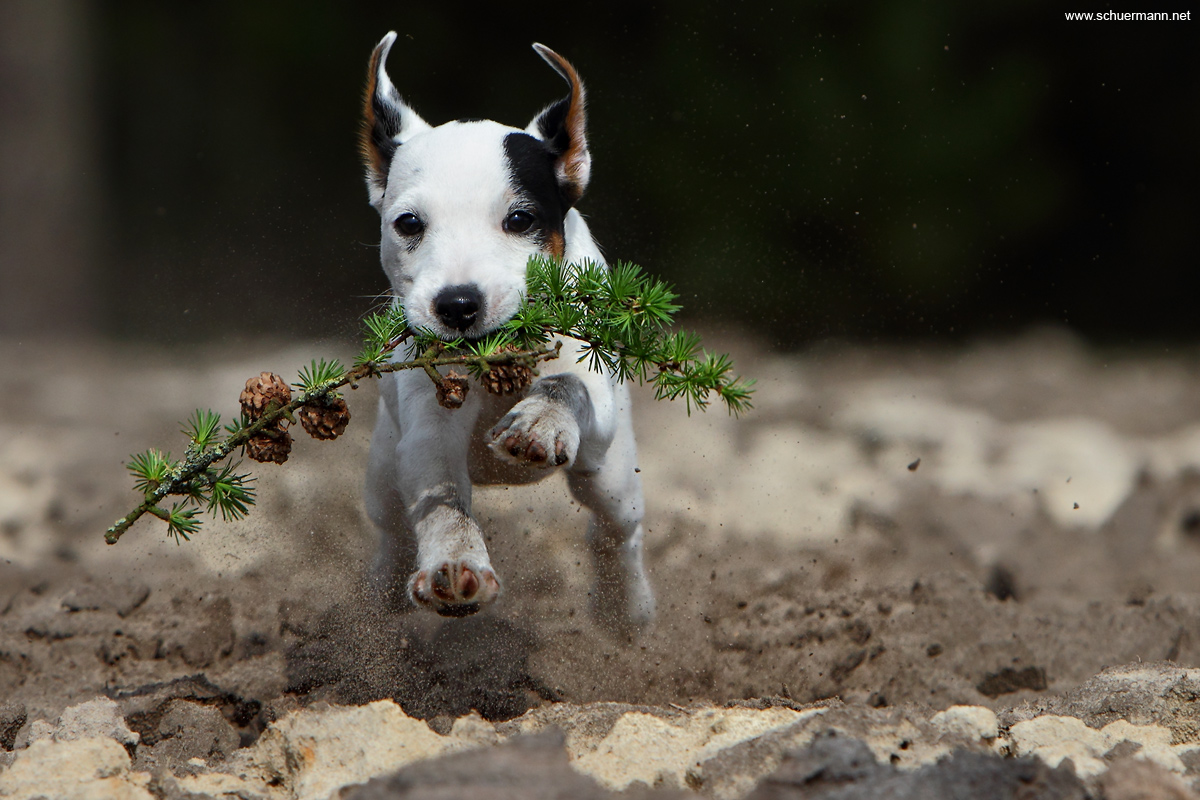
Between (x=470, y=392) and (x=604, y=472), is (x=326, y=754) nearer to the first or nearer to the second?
(x=470, y=392)

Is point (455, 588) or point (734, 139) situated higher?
point (734, 139)

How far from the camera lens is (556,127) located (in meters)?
3.26

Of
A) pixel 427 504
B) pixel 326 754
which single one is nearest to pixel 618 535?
pixel 427 504

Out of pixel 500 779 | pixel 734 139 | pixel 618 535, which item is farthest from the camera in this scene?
pixel 734 139

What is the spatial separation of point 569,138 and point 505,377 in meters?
1.05

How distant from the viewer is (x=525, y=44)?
6.52 m

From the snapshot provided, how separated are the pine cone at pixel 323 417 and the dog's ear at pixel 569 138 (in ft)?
3.70

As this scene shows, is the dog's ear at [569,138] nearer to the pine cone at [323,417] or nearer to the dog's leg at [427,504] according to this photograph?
the dog's leg at [427,504]

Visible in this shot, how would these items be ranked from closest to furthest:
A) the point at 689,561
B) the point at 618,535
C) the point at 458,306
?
the point at 458,306 < the point at 618,535 < the point at 689,561

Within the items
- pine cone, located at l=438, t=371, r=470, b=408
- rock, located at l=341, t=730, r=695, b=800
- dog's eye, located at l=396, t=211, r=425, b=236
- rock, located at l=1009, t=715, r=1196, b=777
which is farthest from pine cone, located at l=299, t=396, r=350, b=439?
rock, located at l=1009, t=715, r=1196, b=777

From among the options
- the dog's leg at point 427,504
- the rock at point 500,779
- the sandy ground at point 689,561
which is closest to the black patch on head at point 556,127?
the dog's leg at point 427,504

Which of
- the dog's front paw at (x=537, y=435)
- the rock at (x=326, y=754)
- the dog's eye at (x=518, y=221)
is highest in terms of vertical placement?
the dog's eye at (x=518, y=221)

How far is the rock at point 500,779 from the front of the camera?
1.60 metres

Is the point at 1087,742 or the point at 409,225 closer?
the point at 1087,742
